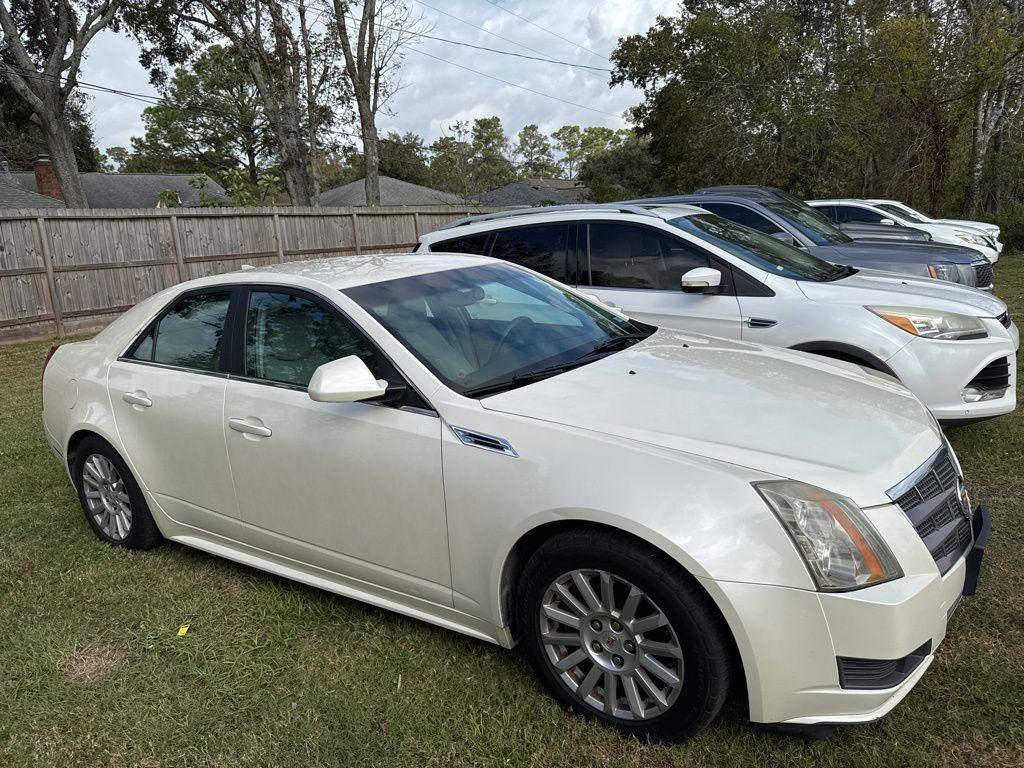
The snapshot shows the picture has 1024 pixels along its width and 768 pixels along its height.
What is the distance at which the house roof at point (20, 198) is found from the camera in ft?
96.5

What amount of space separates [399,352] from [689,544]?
1345mm

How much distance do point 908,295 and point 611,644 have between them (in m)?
3.53

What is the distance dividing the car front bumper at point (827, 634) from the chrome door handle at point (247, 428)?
194 cm

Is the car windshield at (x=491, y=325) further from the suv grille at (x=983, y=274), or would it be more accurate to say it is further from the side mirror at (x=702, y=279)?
the suv grille at (x=983, y=274)

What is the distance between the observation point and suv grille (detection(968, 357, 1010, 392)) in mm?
4488

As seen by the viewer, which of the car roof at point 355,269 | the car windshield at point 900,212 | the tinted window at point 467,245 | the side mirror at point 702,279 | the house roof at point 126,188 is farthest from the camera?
the house roof at point 126,188

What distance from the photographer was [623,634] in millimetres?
2398

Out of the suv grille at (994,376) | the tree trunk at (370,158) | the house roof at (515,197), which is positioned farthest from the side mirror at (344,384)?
the house roof at (515,197)

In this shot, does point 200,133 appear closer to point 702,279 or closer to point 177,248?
point 177,248

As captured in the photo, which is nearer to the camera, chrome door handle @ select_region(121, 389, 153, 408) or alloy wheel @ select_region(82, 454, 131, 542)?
chrome door handle @ select_region(121, 389, 153, 408)

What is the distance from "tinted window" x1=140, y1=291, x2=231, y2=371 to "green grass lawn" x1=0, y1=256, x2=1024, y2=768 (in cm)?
113

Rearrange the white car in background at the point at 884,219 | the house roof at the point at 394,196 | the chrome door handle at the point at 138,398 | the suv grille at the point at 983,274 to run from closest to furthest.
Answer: the chrome door handle at the point at 138,398, the suv grille at the point at 983,274, the white car in background at the point at 884,219, the house roof at the point at 394,196

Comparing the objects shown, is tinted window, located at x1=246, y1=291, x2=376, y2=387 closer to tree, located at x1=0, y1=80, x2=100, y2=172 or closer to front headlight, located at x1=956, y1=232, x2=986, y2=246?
front headlight, located at x1=956, y1=232, x2=986, y2=246

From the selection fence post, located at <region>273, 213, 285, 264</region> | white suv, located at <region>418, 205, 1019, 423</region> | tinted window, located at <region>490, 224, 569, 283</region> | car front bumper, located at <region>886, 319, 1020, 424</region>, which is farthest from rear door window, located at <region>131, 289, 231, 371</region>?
fence post, located at <region>273, 213, 285, 264</region>
